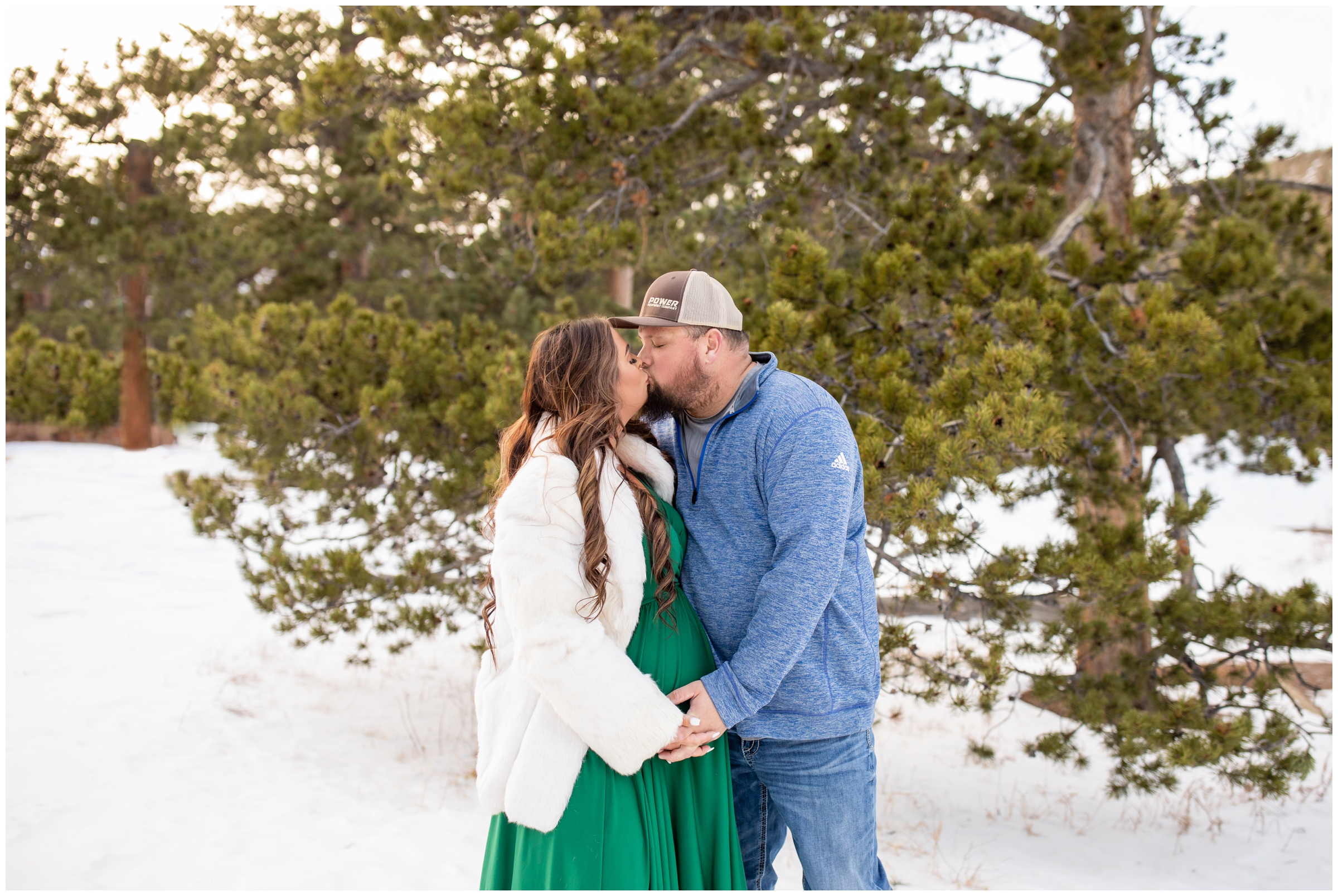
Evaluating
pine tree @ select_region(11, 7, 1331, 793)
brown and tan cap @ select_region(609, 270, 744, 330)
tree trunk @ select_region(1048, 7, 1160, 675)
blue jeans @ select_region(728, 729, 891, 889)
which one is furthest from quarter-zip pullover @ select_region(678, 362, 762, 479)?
tree trunk @ select_region(1048, 7, 1160, 675)

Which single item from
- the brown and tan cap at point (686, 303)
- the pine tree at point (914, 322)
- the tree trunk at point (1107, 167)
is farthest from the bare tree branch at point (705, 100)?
the brown and tan cap at point (686, 303)

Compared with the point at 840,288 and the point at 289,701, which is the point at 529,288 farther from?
the point at 840,288

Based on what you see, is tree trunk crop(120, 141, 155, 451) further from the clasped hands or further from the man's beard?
the clasped hands

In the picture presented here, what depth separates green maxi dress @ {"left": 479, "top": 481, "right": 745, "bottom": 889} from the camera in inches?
69.6

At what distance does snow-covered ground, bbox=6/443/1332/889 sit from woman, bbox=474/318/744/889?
6.80 feet

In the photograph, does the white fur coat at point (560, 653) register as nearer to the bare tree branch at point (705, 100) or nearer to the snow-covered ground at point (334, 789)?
the snow-covered ground at point (334, 789)

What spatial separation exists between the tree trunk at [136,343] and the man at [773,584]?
12.9 meters

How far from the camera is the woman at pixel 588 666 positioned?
1729mm

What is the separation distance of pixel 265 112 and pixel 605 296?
267 inches

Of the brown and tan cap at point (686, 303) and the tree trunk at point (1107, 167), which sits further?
the tree trunk at point (1107, 167)

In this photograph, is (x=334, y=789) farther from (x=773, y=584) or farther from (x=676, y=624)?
(x=773, y=584)

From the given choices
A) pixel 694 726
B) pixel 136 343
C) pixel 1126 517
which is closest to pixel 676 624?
pixel 694 726

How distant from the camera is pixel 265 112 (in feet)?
45.2

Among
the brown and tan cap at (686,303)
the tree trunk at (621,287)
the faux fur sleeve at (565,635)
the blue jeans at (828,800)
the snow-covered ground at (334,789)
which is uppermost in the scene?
the tree trunk at (621,287)
